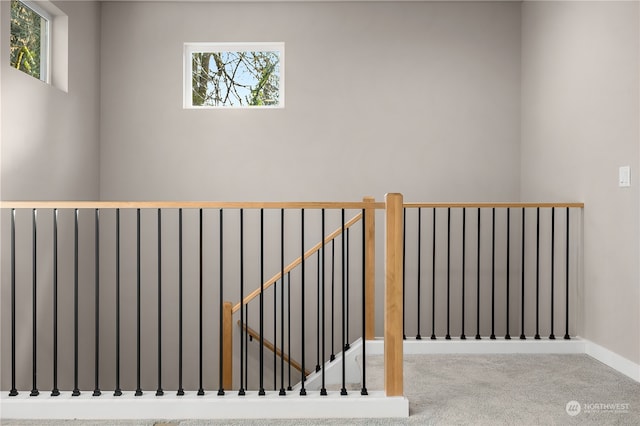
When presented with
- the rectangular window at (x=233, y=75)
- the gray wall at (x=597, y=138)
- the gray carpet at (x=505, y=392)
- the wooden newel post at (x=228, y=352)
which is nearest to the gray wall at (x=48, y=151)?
the rectangular window at (x=233, y=75)

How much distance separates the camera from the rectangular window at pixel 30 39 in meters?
3.91

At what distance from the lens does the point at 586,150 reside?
381cm

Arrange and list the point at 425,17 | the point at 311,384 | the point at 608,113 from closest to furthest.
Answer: the point at 608,113 → the point at 311,384 → the point at 425,17

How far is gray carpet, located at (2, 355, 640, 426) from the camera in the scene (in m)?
2.61

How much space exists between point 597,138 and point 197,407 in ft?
9.42

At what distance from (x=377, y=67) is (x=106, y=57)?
238 centimetres

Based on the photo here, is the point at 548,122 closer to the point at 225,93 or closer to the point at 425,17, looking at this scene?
the point at 425,17

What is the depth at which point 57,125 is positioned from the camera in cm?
436

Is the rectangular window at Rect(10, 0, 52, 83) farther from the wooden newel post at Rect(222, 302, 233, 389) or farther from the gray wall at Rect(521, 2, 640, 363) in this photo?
the gray wall at Rect(521, 2, 640, 363)

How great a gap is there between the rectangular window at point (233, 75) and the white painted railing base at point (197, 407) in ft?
10.2

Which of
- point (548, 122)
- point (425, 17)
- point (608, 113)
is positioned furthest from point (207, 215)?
point (608, 113)

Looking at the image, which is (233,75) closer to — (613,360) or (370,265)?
(370,265)

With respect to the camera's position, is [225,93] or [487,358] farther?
[225,93]

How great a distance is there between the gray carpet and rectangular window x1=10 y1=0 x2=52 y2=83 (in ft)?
8.34
